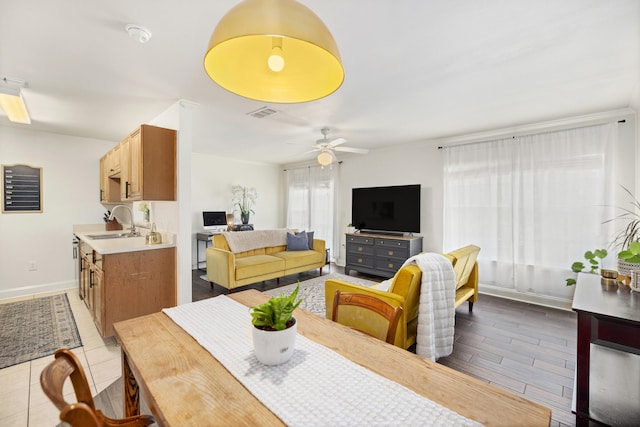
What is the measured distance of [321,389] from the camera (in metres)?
0.94

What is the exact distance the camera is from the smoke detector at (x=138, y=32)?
180 cm

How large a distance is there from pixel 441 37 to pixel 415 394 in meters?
2.13

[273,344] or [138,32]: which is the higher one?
[138,32]

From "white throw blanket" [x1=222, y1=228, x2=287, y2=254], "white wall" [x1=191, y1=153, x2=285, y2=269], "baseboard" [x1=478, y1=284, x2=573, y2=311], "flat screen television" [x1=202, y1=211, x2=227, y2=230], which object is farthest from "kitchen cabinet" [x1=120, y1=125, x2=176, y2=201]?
"baseboard" [x1=478, y1=284, x2=573, y2=311]

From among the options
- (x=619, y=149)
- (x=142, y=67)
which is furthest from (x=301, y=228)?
(x=619, y=149)

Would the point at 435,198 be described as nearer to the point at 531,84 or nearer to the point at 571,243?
the point at 571,243

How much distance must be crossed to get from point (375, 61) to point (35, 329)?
14.2 feet

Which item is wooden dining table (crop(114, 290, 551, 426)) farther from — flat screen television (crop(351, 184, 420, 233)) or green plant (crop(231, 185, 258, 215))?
green plant (crop(231, 185, 258, 215))

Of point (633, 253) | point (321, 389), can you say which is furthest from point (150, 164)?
point (633, 253)

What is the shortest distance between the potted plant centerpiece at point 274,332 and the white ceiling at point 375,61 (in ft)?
5.44

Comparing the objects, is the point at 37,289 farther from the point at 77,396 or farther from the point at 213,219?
the point at 77,396

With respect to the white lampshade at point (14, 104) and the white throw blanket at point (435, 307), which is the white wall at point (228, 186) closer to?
the white lampshade at point (14, 104)

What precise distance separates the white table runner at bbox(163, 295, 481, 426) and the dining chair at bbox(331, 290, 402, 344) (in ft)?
1.28

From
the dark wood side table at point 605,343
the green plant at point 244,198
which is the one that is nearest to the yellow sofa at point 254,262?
the green plant at point 244,198
